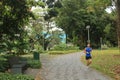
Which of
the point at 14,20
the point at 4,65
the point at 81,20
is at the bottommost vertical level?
the point at 4,65

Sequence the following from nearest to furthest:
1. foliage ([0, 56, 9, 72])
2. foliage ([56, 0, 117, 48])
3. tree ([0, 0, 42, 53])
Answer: foliage ([0, 56, 9, 72]) → tree ([0, 0, 42, 53]) → foliage ([56, 0, 117, 48])

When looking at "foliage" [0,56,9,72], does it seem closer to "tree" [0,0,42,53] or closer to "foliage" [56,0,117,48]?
Result: "tree" [0,0,42,53]

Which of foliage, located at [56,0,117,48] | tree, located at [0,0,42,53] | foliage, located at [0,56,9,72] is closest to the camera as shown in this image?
foliage, located at [0,56,9,72]

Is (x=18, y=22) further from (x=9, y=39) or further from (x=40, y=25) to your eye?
(x=40, y=25)

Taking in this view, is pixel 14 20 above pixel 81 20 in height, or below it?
below

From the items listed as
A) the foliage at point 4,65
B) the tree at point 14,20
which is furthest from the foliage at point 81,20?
the foliage at point 4,65

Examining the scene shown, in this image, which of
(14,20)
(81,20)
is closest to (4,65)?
(14,20)

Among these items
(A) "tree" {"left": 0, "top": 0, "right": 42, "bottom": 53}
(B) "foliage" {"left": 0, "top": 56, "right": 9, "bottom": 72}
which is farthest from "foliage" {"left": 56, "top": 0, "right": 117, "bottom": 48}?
(B) "foliage" {"left": 0, "top": 56, "right": 9, "bottom": 72}

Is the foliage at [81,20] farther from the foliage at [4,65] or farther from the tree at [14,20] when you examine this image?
the foliage at [4,65]

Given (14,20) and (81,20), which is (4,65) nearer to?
(14,20)

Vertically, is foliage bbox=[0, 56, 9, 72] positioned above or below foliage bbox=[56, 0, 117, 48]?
below

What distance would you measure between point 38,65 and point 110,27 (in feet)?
127

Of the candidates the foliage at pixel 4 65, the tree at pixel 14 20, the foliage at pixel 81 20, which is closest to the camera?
the foliage at pixel 4 65

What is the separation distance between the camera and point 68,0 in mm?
59938
